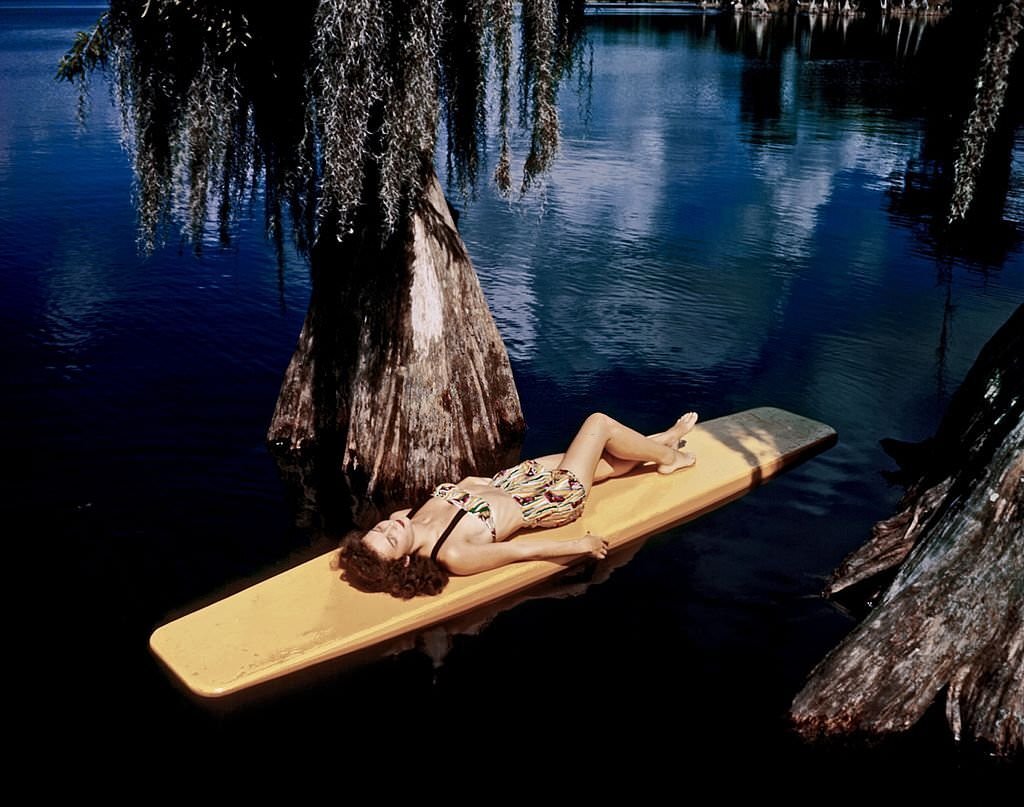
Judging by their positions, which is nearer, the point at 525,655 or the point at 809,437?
the point at 525,655

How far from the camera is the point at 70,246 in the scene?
45.9ft

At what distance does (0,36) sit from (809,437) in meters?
52.0

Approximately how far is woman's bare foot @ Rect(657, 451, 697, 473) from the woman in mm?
400

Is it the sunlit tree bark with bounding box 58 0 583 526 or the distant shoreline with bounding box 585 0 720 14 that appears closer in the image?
the sunlit tree bark with bounding box 58 0 583 526

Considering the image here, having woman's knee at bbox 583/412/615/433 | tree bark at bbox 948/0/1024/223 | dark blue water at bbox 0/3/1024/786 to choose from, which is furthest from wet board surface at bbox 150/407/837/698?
tree bark at bbox 948/0/1024/223

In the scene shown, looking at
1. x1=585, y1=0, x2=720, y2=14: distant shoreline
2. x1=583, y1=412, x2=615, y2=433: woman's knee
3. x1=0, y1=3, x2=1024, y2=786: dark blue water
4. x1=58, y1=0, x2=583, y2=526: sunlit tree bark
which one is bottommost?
x1=0, y1=3, x2=1024, y2=786: dark blue water

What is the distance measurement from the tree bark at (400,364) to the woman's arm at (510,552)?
1.48 metres

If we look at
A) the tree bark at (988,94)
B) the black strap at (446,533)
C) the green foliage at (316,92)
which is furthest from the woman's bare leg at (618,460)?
the tree bark at (988,94)

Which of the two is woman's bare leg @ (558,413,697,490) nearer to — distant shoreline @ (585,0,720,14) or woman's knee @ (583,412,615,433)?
woman's knee @ (583,412,615,433)

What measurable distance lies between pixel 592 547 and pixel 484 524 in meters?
0.72

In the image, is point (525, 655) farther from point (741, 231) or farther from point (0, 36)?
point (0, 36)

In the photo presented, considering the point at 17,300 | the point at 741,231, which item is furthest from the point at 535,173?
the point at 741,231

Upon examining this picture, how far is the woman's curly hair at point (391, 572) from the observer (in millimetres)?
5641

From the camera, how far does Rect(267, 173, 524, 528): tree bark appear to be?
23.4ft
